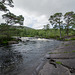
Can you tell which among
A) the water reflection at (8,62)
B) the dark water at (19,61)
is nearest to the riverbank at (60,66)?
the dark water at (19,61)

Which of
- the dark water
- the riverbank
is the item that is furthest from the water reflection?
the riverbank

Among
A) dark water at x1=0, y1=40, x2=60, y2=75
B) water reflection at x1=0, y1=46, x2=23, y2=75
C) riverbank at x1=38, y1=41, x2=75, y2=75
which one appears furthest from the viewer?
water reflection at x1=0, y1=46, x2=23, y2=75

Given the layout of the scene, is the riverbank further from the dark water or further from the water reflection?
the water reflection

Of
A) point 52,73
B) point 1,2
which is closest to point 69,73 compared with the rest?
point 52,73

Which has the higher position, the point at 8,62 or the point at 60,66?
the point at 60,66

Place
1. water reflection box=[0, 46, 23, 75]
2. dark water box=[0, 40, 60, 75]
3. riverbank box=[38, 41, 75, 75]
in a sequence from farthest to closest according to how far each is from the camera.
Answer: water reflection box=[0, 46, 23, 75], dark water box=[0, 40, 60, 75], riverbank box=[38, 41, 75, 75]

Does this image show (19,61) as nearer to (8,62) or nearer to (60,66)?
(8,62)

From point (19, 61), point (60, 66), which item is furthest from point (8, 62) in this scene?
point (60, 66)

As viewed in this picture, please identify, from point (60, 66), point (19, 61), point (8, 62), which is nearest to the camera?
point (60, 66)

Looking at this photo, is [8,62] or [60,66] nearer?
[60,66]

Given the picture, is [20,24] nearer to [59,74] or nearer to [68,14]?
[68,14]

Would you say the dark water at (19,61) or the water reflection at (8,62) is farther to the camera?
the water reflection at (8,62)

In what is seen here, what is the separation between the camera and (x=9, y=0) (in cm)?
1352

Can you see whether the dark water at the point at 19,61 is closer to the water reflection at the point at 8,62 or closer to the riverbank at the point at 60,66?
the water reflection at the point at 8,62
